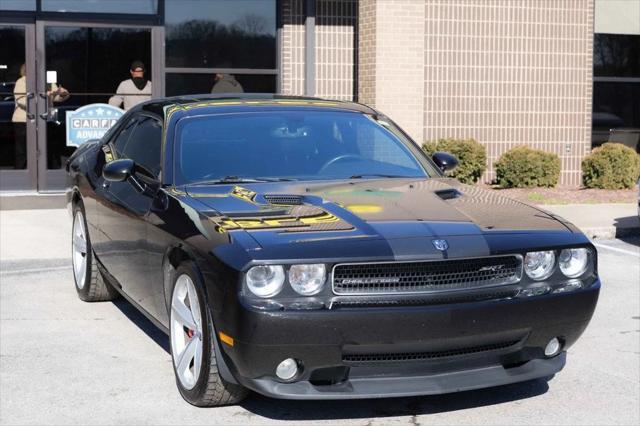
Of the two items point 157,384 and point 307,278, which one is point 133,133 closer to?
point 157,384

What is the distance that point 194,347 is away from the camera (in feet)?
17.6

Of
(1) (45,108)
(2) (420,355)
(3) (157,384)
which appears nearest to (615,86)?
(1) (45,108)

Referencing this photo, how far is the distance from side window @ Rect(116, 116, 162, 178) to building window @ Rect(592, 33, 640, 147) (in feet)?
37.5

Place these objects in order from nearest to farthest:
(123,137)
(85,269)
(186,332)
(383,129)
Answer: (186,332), (383,129), (123,137), (85,269)

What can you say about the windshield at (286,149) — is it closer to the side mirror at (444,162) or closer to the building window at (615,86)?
the side mirror at (444,162)

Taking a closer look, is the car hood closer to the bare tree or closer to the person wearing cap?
the person wearing cap

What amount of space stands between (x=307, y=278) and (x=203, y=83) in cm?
1084

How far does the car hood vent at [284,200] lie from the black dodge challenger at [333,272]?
1 cm

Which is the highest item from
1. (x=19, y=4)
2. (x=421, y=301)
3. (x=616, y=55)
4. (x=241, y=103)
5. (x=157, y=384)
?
(x=19, y=4)

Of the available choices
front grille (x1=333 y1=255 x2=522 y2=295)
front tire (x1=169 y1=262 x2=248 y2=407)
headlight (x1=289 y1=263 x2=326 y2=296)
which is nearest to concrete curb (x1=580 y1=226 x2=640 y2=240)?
front grille (x1=333 y1=255 x2=522 y2=295)

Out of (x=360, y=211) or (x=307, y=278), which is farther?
(x=360, y=211)

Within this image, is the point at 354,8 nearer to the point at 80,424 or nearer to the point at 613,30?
the point at 613,30

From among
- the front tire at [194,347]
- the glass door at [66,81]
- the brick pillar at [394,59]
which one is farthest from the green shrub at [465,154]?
the front tire at [194,347]

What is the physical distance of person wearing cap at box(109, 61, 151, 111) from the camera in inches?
578
